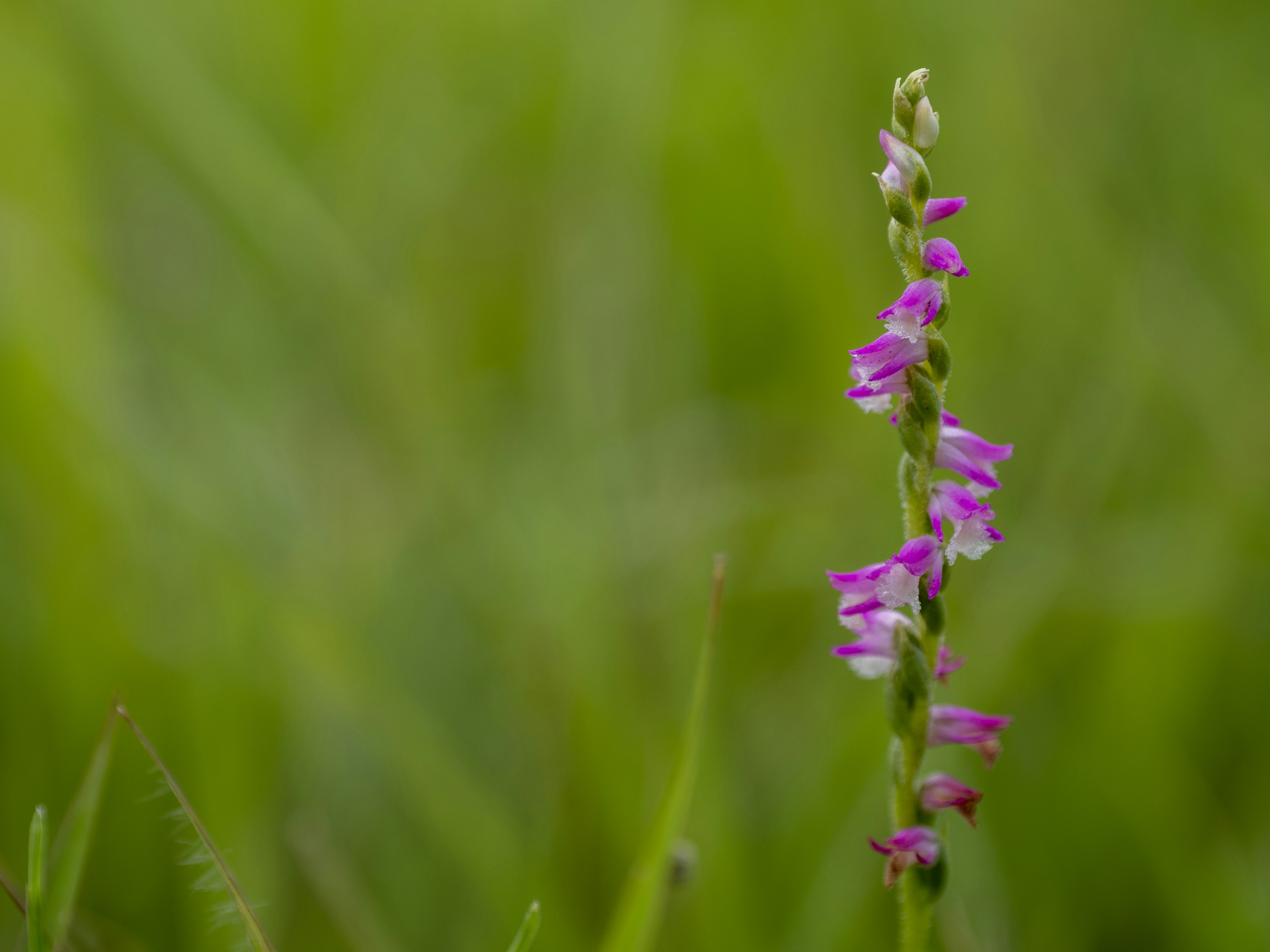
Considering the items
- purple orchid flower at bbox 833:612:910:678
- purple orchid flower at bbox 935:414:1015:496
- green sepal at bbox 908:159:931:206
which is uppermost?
green sepal at bbox 908:159:931:206

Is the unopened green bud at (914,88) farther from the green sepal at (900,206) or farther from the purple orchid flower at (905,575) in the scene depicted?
the purple orchid flower at (905,575)

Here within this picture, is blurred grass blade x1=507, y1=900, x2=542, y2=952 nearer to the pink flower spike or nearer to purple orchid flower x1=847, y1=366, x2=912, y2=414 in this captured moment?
purple orchid flower x1=847, y1=366, x2=912, y2=414

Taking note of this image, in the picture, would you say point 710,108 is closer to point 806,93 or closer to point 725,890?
point 806,93

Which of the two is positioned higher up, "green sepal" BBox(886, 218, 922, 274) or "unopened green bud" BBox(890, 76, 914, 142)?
"unopened green bud" BBox(890, 76, 914, 142)

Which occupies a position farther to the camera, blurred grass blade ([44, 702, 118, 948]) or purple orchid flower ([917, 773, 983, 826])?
blurred grass blade ([44, 702, 118, 948])

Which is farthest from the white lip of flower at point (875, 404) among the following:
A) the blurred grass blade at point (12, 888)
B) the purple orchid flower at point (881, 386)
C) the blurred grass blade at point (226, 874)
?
the blurred grass blade at point (12, 888)

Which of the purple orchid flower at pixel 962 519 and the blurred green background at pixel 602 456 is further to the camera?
the blurred green background at pixel 602 456

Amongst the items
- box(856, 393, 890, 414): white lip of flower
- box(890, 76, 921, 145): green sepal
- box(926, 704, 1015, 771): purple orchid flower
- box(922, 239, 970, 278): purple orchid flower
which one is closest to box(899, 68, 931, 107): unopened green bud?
box(890, 76, 921, 145): green sepal
